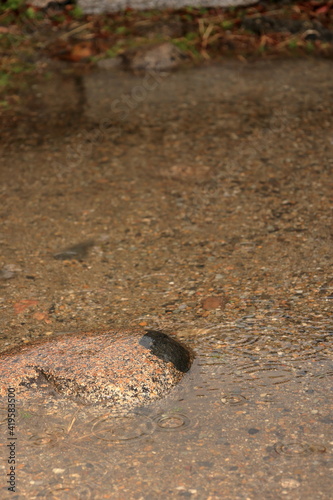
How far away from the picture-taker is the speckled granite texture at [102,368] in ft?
8.14

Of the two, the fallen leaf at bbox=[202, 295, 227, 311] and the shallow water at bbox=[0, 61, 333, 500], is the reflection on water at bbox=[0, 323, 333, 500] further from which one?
the fallen leaf at bbox=[202, 295, 227, 311]

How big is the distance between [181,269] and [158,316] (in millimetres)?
419

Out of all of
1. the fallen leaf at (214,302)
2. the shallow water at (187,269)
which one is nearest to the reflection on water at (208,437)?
the shallow water at (187,269)

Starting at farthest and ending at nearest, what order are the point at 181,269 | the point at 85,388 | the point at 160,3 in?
the point at 160,3, the point at 181,269, the point at 85,388

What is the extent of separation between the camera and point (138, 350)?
2.61 metres

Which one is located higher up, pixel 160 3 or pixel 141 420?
pixel 160 3

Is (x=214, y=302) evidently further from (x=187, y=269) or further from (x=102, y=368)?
(x=102, y=368)

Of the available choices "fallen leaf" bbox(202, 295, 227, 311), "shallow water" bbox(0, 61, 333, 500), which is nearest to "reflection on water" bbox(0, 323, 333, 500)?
"shallow water" bbox(0, 61, 333, 500)

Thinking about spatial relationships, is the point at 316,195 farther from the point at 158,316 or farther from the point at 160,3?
the point at 160,3

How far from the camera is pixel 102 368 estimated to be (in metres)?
2.54

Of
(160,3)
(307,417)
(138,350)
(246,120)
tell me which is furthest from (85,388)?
(160,3)

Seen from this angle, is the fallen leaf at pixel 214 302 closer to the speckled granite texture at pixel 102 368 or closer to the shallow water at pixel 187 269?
the shallow water at pixel 187 269

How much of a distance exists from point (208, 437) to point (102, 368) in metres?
0.50

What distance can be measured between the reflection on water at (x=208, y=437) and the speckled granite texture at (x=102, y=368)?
58 mm
